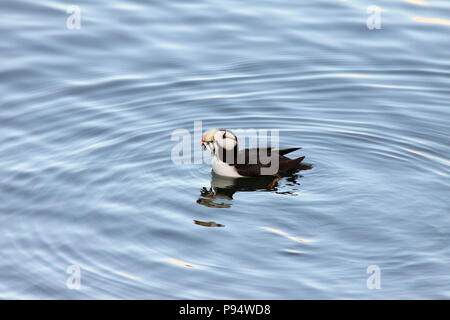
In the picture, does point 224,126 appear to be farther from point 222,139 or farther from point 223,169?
point 223,169

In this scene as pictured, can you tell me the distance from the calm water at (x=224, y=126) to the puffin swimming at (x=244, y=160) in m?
0.26

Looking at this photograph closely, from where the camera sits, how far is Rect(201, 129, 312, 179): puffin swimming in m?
13.4

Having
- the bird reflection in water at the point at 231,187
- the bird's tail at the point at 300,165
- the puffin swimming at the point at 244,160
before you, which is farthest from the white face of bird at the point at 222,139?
the bird's tail at the point at 300,165

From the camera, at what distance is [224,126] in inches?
588

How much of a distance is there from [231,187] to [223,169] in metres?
0.37

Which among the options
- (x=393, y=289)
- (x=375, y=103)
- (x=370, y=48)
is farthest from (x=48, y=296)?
(x=370, y=48)

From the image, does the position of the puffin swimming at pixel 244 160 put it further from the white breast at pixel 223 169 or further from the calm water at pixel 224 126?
the calm water at pixel 224 126

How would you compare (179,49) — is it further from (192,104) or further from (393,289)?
(393,289)

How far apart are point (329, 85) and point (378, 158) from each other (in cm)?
330

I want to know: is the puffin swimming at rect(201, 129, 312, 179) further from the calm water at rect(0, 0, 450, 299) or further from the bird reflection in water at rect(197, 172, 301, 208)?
the calm water at rect(0, 0, 450, 299)

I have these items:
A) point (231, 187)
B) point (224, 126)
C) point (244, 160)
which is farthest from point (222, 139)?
point (224, 126)

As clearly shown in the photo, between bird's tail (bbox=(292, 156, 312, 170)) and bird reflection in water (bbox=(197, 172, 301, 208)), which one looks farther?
bird's tail (bbox=(292, 156, 312, 170))

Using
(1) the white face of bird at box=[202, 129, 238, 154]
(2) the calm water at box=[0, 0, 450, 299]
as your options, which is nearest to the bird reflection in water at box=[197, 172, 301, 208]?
(2) the calm water at box=[0, 0, 450, 299]

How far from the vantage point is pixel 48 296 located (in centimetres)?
1018
